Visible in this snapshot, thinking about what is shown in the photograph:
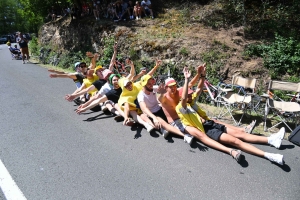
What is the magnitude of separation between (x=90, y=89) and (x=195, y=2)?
10.0m

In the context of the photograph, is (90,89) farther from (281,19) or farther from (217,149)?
(281,19)

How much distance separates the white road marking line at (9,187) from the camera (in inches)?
140

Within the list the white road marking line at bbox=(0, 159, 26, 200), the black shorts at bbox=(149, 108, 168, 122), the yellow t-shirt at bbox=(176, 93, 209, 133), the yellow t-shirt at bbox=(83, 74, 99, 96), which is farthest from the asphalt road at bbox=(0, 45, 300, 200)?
the yellow t-shirt at bbox=(83, 74, 99, 96)

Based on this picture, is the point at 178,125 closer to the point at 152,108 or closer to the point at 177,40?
the point at 152,108

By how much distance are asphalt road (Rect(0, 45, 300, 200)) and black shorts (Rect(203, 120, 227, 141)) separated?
254 millimetres

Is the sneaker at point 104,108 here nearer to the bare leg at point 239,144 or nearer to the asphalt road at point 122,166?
the asphalt road at point 122,166

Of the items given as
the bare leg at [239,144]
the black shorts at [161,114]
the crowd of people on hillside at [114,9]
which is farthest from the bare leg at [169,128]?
the crowd of people on hillside at [114,9]

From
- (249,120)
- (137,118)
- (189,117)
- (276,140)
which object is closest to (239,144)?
(276,140)

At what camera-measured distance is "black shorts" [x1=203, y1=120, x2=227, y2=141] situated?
15.6 ft

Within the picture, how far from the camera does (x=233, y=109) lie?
6824mm

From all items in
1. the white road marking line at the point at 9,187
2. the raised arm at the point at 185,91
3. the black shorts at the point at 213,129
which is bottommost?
the white road marking line at the point at 9,187

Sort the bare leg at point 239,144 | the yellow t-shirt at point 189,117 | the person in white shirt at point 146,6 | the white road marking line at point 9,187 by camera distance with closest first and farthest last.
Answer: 1. the white road marking line at point 9,187
2. the bare leg at point 239,144
3. the yellow t-shirt at point 189,117
4. the person in white shirt at point 146,6

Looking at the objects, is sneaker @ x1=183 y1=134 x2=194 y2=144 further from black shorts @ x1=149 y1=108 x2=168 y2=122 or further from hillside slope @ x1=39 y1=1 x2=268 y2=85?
hillside slope @ x1=39 y1=1 x2=268 y2=85

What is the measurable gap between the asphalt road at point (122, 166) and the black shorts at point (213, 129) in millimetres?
254
